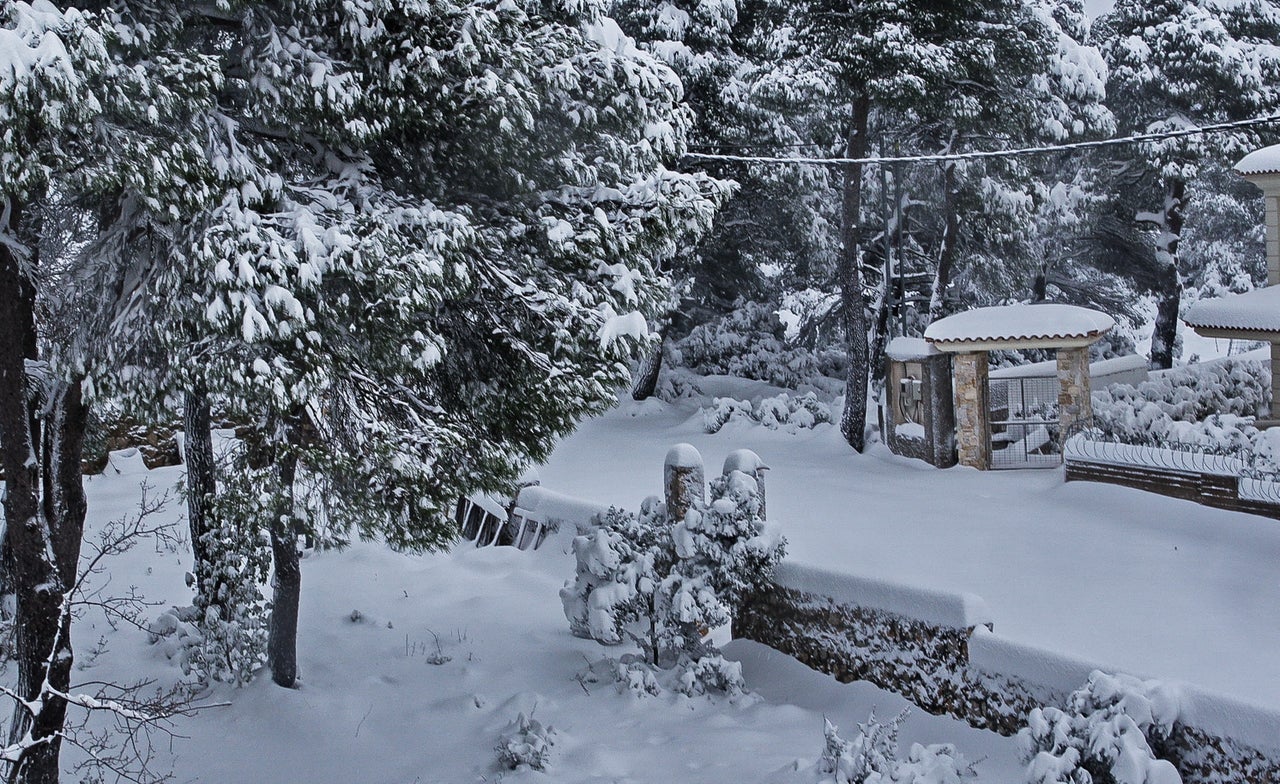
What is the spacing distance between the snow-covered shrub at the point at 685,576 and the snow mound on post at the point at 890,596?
27 cm

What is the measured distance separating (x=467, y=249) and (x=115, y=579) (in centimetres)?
783

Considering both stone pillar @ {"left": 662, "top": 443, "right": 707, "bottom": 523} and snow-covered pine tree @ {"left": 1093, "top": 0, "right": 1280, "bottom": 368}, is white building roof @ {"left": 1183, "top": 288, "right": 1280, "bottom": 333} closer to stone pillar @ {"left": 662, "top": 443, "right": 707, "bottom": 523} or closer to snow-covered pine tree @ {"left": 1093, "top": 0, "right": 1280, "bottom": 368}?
snow-covered pine tree @ {"left": 1093, "top": 0, "right": 1280, "bottom": 368}

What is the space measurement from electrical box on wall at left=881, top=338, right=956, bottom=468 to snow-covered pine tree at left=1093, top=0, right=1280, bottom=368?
9925mm

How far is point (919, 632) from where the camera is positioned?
8.31 meters

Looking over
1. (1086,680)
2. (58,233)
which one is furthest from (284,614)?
(1086,680)

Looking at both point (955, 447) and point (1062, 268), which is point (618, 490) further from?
point (1062, 268)

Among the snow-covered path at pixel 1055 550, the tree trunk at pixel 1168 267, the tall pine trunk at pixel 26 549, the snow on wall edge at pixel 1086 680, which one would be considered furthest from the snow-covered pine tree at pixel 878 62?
the tall pine trunk at pixel 26 549

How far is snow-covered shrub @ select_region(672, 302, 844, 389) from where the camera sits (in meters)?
24.7

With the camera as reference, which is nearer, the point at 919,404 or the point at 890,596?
the point at 890,596

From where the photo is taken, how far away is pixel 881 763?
6805 mm

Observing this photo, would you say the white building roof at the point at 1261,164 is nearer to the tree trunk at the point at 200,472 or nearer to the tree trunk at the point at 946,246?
the tree trunk at the point at 946,246

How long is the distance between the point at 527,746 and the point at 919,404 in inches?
451

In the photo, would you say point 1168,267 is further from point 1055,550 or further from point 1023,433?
point 1055,550

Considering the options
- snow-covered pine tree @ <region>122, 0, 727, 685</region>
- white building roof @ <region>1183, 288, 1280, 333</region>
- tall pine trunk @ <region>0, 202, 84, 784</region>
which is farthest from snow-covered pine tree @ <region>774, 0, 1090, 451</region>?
tall pine trunk @ <region>0, 202, 84, 784</region>
